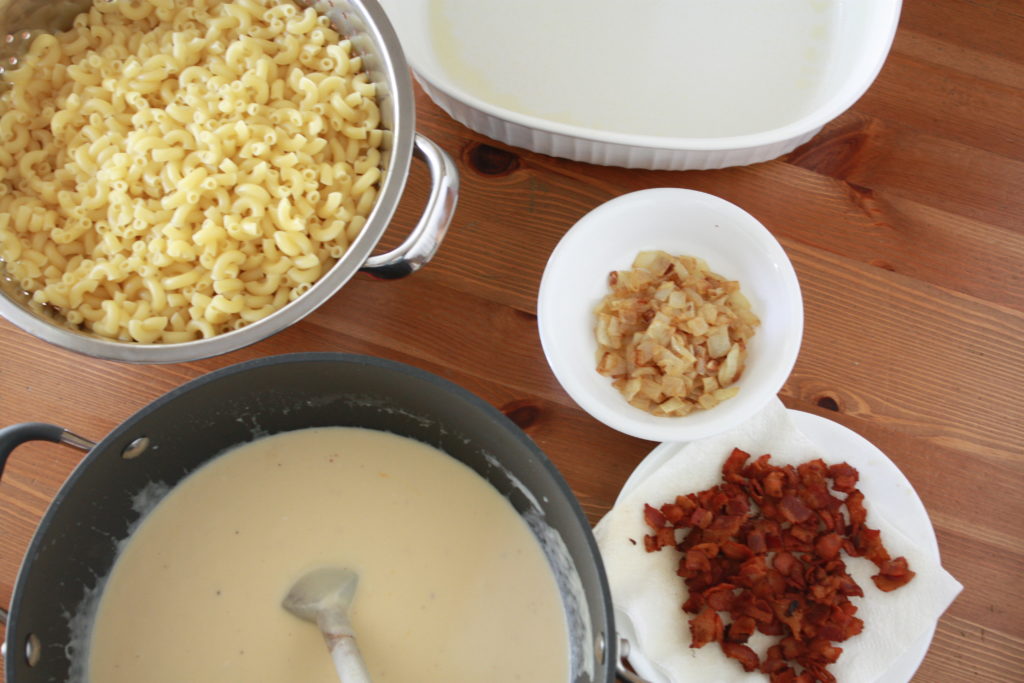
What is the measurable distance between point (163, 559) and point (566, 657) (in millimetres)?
520

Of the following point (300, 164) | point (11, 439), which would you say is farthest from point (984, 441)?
point (11, 439)

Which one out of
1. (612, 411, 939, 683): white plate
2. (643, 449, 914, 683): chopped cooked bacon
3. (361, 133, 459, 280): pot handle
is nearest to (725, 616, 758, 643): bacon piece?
(643, 449, 914, 683): chopped cooked bacon

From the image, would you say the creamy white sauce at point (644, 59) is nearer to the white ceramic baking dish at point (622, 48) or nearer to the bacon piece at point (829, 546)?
the white ceramic baking dish at point (622, 48)

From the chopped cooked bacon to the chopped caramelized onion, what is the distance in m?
0.11

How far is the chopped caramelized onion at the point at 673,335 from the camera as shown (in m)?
1.05

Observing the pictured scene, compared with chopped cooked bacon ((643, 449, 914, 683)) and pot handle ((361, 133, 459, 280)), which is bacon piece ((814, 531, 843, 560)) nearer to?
chopped cooked bacon ((643, 449, 914, 683))

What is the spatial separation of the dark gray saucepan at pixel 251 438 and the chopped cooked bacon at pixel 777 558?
0.57 feet

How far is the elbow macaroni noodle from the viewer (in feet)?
3.17

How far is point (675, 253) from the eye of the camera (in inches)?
45.5

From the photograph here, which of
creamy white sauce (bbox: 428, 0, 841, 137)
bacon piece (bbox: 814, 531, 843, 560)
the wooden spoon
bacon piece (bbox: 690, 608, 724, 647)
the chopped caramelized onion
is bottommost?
bacon piece (bbox: 690, 608, 724, 647)

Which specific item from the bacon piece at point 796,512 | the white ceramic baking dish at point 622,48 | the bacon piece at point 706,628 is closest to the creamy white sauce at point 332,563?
the bacon piece at point 706,628

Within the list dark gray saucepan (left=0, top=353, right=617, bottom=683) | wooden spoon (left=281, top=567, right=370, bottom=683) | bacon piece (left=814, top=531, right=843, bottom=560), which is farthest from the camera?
bacon piece (left=814, top=531, right=843, bottom=560)

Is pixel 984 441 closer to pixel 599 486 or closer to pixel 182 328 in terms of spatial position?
pixel 599 486

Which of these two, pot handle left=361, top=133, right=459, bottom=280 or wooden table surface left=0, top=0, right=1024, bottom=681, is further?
wooden table surface left=0, top=0, right=1024, bottom=681
